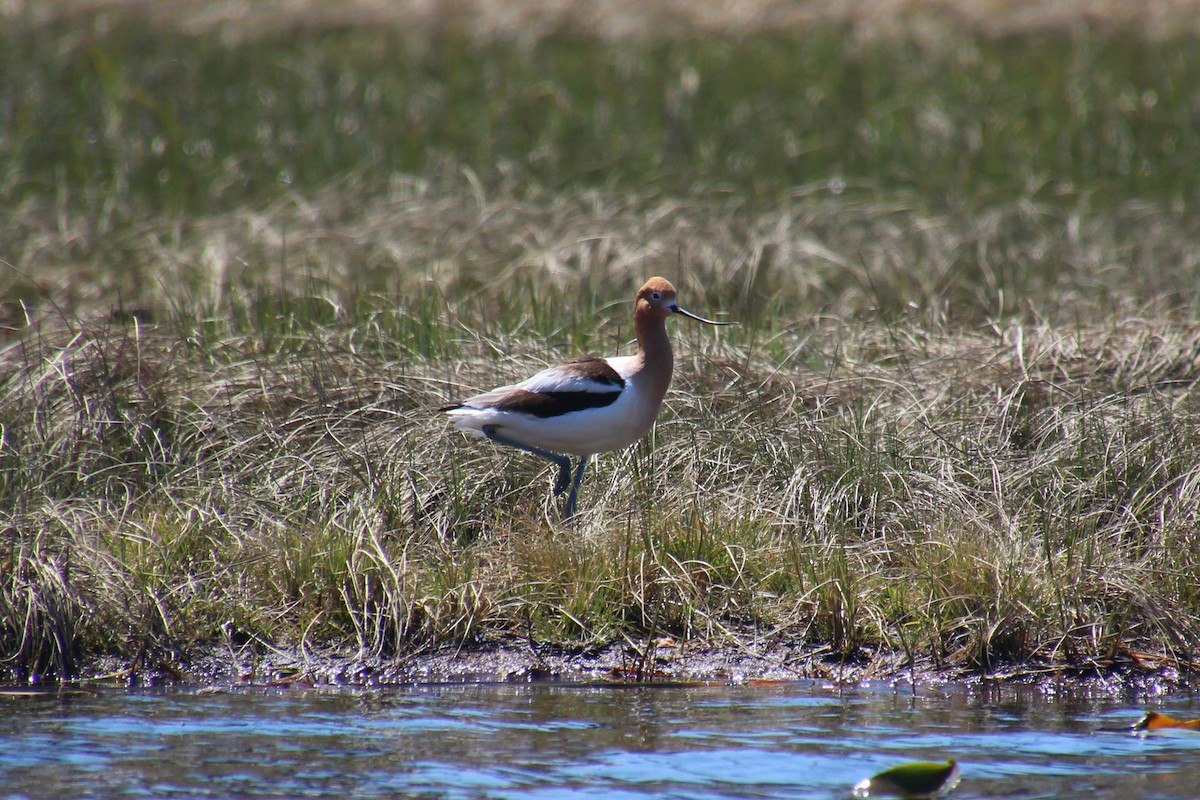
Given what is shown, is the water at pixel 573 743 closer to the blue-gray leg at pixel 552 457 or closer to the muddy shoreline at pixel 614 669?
the muddy shoreline at pixel 614 669

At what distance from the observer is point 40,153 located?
13547 millimetres

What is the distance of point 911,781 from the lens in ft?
13.8

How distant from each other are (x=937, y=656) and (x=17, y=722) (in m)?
3.31

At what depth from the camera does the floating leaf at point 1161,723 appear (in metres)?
4.90

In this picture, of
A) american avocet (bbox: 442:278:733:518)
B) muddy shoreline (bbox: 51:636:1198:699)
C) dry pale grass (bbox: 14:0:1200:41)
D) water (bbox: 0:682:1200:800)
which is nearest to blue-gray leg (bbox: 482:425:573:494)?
american avocet (bbox: 442:278:733:518)

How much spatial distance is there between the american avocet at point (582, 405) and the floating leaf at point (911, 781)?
246 centimetres

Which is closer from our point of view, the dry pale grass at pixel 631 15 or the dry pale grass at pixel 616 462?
the dry pale grass at pixel 616 462

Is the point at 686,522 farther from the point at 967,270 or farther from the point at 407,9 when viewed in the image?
the point at 407,9

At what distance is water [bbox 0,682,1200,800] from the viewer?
432 cm

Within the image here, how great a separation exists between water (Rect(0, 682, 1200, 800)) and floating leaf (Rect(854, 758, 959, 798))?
0.21 feet

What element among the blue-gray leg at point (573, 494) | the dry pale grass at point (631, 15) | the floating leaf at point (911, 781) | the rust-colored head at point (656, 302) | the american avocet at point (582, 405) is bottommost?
the floating leaf at point (911, 781)

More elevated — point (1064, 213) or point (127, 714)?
point (1064, 213)

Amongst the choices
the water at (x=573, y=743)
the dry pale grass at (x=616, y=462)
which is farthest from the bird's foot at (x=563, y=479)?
the water at (x=573, y=743)

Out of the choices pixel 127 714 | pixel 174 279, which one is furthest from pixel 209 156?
pixel 127 714
